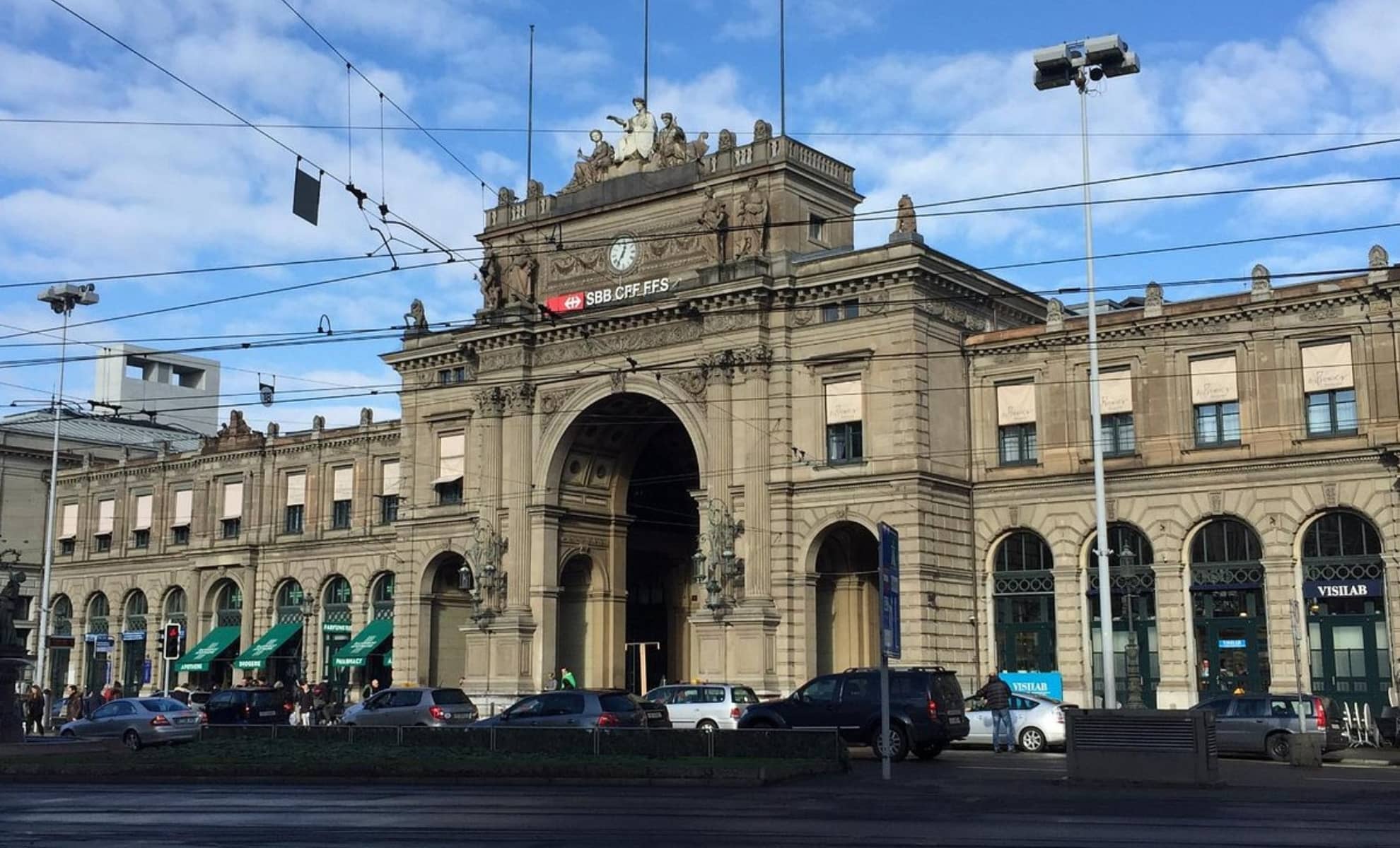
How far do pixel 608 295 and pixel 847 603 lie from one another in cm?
1347

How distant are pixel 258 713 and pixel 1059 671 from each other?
78.1ft

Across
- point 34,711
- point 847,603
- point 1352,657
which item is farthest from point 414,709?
point 1352,657

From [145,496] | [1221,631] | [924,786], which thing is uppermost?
[145,496]

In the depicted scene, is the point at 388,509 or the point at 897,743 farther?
the point at 388,509

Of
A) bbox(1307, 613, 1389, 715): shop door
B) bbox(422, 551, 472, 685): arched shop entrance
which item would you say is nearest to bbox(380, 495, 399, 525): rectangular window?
bbox(422, 551, 472, 685): arched shop entrance

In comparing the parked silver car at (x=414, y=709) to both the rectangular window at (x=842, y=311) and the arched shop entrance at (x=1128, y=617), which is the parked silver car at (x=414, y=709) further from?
the arched shop entrance at (x=1128, y=617)

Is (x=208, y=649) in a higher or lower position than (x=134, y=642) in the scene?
lower

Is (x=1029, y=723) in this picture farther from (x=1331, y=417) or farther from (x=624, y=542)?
(x=624, y=542)

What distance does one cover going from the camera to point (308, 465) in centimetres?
6788

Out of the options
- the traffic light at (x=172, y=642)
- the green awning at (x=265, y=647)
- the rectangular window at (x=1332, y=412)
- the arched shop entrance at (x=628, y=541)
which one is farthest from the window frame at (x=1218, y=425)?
the green awning at (x=265, y=647)

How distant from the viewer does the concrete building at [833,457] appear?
42.7 metres

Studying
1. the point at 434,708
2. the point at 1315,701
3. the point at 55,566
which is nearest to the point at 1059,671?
the point at 1315,701

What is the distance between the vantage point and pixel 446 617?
193ft

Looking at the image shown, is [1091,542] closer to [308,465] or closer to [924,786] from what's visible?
[924,786]
